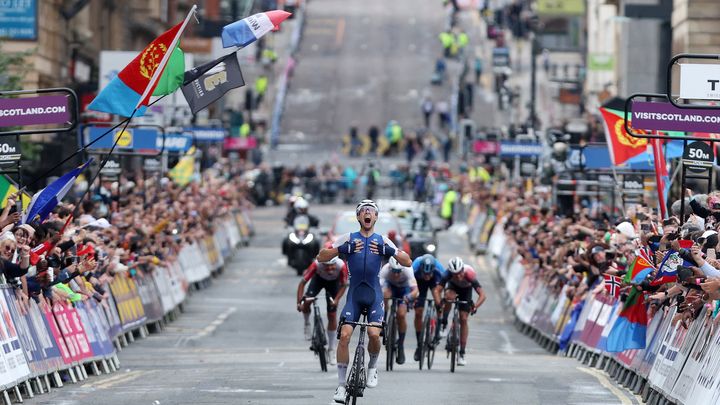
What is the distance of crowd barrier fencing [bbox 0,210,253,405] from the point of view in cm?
1898

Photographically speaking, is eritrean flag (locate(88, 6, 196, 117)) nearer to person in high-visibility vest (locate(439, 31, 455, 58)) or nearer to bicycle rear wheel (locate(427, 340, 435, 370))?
bicycle rear wheel (locate(427, 340, 435, 370))

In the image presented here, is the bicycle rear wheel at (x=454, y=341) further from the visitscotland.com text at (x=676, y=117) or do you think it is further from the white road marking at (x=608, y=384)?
the visitscotland.com text at (x=676, y=117)

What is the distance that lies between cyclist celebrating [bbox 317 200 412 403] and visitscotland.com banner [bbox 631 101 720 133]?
4294 millimetres

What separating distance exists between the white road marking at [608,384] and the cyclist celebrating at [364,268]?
269 centimetres

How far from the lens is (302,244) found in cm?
4228

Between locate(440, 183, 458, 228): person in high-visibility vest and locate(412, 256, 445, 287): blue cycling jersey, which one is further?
locate(440, 183, 458, 228): person in high-visibility vest

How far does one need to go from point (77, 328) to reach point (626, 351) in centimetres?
637

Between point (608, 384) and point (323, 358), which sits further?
point (323, 358)

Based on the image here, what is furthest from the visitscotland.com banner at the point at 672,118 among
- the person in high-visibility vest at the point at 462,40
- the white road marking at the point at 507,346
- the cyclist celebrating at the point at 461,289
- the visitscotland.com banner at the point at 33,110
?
the person in high-visibility vest at the point at 462,40

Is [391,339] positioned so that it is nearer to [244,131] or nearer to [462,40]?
[244,131]

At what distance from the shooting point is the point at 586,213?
30281 mm

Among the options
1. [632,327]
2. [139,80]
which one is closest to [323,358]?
[632,327]

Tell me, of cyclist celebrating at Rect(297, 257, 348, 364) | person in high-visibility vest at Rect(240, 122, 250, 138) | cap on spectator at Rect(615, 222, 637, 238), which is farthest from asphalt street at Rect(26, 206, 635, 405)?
person in high-visibility vest at Rect(240, 122, 250, 138)

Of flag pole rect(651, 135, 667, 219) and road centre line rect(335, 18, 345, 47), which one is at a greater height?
road centre line rect(335, 18, 345, 47)
